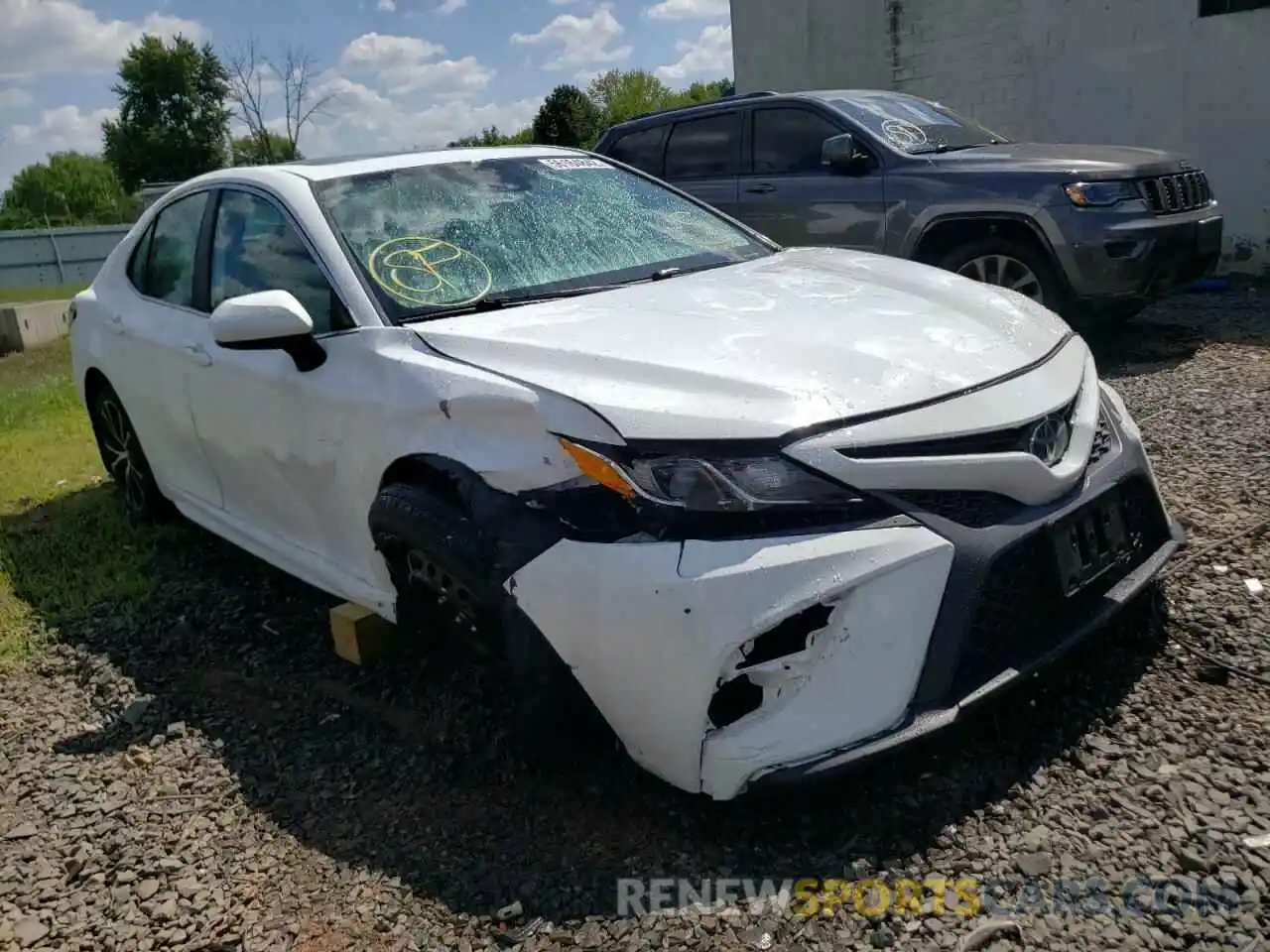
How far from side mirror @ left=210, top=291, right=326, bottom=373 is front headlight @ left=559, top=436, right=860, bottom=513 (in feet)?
4.15

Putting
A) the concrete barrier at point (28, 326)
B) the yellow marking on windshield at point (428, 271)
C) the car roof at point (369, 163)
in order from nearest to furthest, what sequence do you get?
the yellow marking on windshield at point (428, 271)
the car roof at point (369, 163)
the concrete barrier at point (28, 326)

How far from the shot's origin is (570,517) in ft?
7.73

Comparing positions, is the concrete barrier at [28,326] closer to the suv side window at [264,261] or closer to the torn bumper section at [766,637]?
the suv side window at [264,261]

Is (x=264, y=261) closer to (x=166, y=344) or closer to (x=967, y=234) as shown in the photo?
(x=166, y=344)

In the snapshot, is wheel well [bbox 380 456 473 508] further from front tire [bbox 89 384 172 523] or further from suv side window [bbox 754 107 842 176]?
suv side window [bbox 754 107 842 176]

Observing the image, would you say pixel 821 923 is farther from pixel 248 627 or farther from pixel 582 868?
pixel 248 627

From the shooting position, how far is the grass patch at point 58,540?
4.26 metres

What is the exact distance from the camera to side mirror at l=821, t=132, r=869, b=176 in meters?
6.76

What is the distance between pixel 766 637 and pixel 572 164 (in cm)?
241

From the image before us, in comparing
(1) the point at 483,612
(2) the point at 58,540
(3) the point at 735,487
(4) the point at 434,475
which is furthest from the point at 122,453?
(3) the point at 735,487

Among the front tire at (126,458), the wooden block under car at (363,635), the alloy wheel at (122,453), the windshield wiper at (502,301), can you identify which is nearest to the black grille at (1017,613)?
the windshield wiper at (502,301)

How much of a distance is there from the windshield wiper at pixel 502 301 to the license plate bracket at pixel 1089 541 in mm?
1482

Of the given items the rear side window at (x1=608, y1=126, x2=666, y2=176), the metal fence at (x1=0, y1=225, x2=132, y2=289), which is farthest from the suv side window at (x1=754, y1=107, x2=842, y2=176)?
the metal fence at (x1=0, y1=225, x2=132, y2=289)

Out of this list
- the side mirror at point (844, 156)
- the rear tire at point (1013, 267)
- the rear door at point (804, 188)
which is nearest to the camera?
the rear tire at point (1013, 267)
